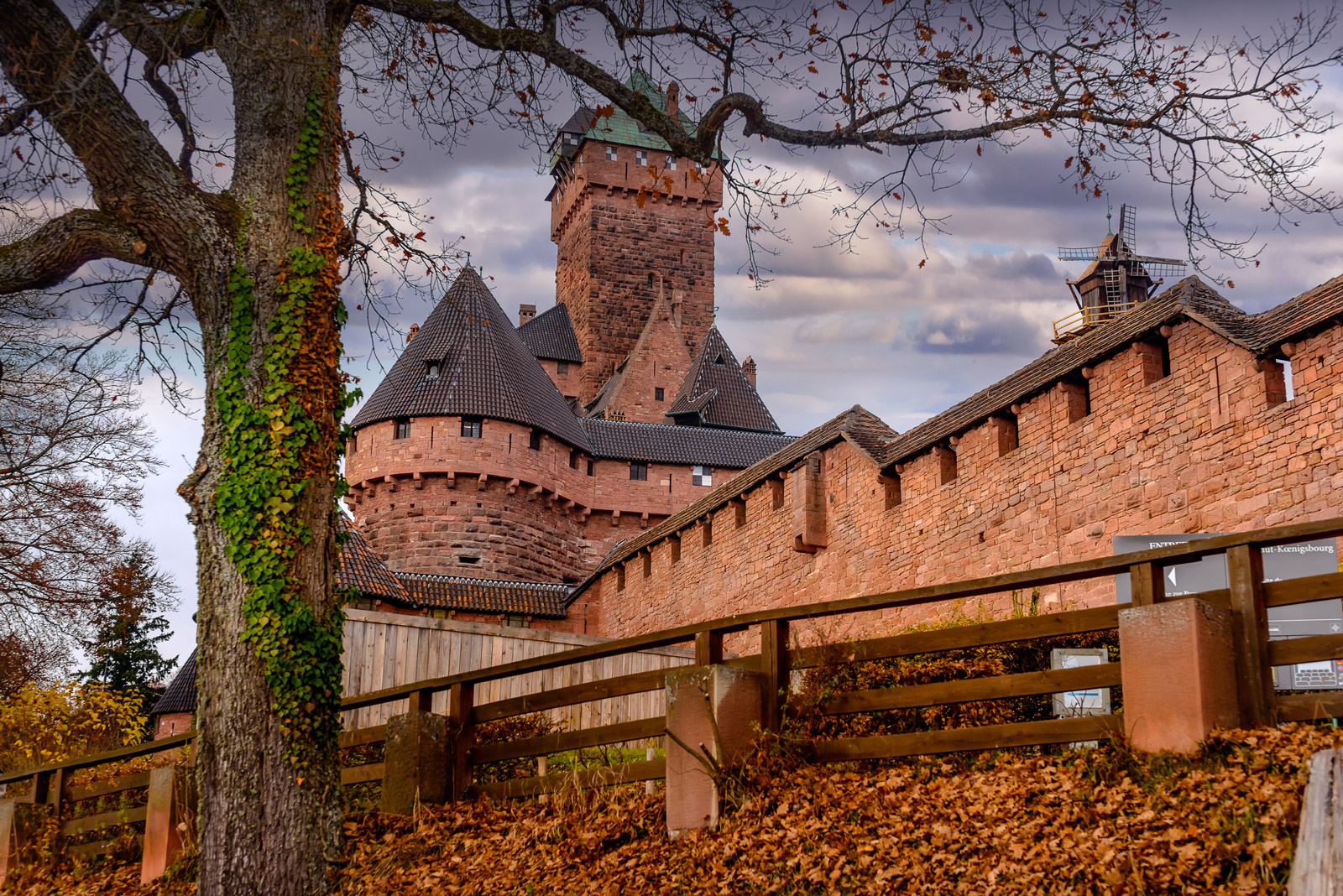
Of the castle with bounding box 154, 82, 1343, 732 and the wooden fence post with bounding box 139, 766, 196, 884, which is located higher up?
the castle with bounding box 154, 82, 1343, 732

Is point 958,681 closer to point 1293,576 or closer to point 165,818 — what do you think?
point 1293,576

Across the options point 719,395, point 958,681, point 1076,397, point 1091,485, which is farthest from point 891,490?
point 719,395

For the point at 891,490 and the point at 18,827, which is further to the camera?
the point at 891,490

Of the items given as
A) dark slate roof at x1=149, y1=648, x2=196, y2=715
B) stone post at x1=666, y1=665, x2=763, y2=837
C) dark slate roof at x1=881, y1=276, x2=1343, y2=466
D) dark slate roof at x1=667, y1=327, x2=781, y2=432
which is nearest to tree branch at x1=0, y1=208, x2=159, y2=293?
stone post at x1=666, y1=665, x2=763, y2=837

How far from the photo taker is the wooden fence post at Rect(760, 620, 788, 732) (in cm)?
575

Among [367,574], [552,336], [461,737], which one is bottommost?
[461,737]

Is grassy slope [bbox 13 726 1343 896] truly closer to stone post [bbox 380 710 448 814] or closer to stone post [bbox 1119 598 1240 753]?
stone post [bbox 1119 598 1240 753]

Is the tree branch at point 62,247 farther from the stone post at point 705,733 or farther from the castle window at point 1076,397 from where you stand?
the castle window at point 1076,397

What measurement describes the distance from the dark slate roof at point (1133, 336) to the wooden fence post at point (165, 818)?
1018cm

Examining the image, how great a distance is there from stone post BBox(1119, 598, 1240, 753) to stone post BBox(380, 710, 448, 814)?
3947 mm

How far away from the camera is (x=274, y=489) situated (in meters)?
6.65

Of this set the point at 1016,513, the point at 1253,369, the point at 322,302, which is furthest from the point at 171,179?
the point at 1016,513

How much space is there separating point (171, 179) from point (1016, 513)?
11293 millimetres

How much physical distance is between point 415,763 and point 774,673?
242 centimetres
